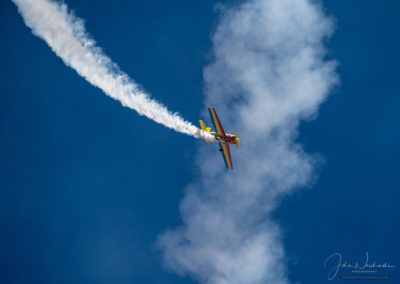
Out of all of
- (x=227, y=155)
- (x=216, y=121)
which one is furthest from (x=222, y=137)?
(x=227, y=155)

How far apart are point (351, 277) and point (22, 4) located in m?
41.7

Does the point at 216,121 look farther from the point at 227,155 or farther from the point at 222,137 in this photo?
the point at 227,155

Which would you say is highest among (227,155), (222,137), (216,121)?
(227,155)

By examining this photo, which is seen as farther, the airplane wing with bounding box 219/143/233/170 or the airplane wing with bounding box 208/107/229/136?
the airplane wing with bounding box 219/143/233/170

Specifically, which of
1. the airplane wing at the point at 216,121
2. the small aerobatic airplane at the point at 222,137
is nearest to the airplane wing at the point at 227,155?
the small aerobatic airplane at the point at 222,137

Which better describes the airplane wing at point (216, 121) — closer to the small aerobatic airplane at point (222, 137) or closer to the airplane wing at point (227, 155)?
the small aerobatic airplane at point (222, 137)

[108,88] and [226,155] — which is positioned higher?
[226,155]

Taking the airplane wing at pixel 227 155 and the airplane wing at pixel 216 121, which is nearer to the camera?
the airplane wing at pixel 216 121

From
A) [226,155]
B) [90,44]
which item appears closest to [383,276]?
[226,155]

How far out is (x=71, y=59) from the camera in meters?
29.8

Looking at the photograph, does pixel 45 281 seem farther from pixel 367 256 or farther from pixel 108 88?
pixel 367 256

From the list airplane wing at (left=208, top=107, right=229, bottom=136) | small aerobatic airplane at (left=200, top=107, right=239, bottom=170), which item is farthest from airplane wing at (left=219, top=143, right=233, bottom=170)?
airplane wing at (left=208, top=107, right=229, bottom=136)

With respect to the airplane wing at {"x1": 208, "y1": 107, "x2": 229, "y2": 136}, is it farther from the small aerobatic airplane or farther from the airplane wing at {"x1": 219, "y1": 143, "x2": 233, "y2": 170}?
the airplane wing at {"x1": 219, "y1": 143, "x2": 233, "y2": 170}

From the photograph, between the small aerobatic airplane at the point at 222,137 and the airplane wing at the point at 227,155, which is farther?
the airplane wing at the point at 227,155
